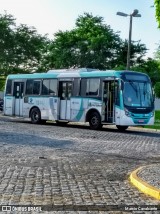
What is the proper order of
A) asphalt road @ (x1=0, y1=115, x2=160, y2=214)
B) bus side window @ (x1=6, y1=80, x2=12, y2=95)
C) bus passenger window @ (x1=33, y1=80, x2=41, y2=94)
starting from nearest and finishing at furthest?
1. asphalt road @ (x1=0, y1=115, x2=160, y2=214)
2. bus passenger window @ (x1=33, y1=80, x2=41, y2=94)
3. bus side window @ (x1=6, y1=80, x2=12, y2=95)

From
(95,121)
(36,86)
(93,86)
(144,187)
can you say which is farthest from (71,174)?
(36,86)

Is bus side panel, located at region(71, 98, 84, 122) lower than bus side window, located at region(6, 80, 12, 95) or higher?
lower

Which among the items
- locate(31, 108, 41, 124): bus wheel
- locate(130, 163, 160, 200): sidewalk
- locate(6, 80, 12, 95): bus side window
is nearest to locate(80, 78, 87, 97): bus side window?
locate(31, 108, 41, 124): bus wheel

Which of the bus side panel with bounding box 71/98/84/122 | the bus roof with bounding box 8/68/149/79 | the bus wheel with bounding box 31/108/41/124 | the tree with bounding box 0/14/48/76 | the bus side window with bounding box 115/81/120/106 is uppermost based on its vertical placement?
the tree with bounding box 0/14/48/76

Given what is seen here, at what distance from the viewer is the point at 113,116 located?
75.3ft

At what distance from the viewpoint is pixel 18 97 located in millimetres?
29328

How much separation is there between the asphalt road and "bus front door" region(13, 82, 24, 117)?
44.4ft

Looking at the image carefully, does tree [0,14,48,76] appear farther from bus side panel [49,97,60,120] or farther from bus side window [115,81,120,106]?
bus side window [115,81,120,106]

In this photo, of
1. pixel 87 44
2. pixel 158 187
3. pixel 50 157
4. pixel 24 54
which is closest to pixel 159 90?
pixel 87 44

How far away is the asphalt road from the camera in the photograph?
6794 millimetres

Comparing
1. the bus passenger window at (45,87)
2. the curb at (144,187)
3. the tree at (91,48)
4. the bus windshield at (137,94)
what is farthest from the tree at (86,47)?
the curb at (144,187)

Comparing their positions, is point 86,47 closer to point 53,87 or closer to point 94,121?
point 53,87

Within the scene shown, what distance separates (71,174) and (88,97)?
591 inches

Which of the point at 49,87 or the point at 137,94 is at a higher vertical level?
the point at 49,87
